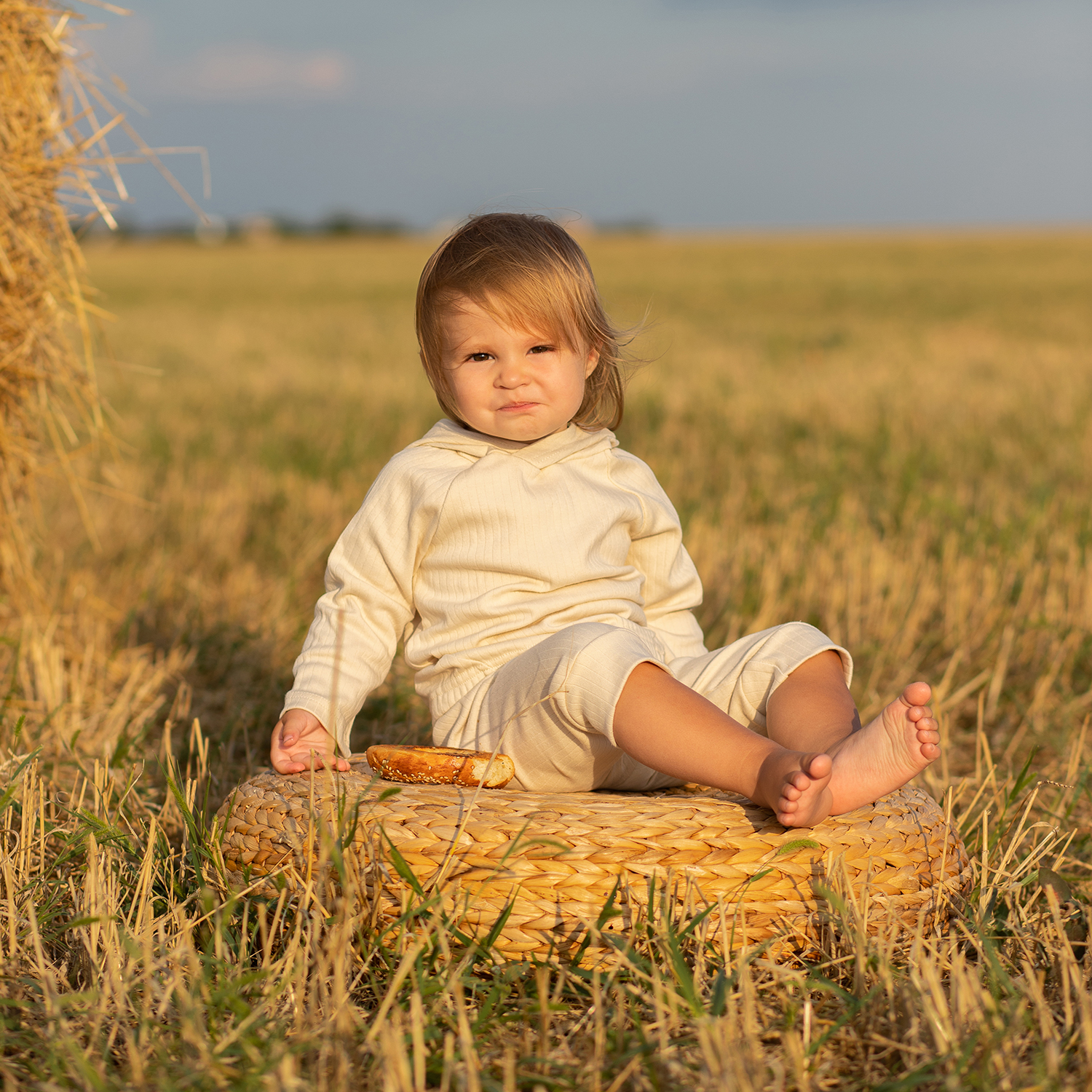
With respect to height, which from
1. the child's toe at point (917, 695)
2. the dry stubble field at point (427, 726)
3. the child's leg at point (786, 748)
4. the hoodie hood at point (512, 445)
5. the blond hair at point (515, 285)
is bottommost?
the dry stubble field at point (427, 726)

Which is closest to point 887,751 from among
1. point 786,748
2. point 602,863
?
point 786,748

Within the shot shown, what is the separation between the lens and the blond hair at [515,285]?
2400 mm

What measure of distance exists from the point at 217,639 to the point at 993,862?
2.48 m

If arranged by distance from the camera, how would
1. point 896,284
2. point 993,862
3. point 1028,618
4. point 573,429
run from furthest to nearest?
point 896,284
point 1028,618
point 573,429
point 993,862

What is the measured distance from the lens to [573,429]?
266 centimetres

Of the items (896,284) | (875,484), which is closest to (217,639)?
(875,484)

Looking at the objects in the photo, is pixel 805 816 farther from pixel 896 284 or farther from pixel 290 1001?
pixel 896 284

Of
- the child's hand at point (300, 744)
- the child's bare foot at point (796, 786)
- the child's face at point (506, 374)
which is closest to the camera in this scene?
the child's bare foot at point (796, 786)

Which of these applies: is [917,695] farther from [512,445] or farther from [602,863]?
[512,445]

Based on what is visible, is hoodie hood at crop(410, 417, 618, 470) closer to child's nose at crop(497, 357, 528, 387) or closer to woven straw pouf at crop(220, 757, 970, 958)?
child's nose at crop(497, 357, 528, 387)

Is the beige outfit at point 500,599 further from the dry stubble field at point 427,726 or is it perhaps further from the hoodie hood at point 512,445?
the dry stubble field at point 427,726

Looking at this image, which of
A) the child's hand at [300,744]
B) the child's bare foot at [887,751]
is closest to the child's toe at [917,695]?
the child's bare foot at [887,751]

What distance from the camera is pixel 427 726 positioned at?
326 centimetres

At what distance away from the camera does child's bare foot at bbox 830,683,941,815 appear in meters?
1.98
